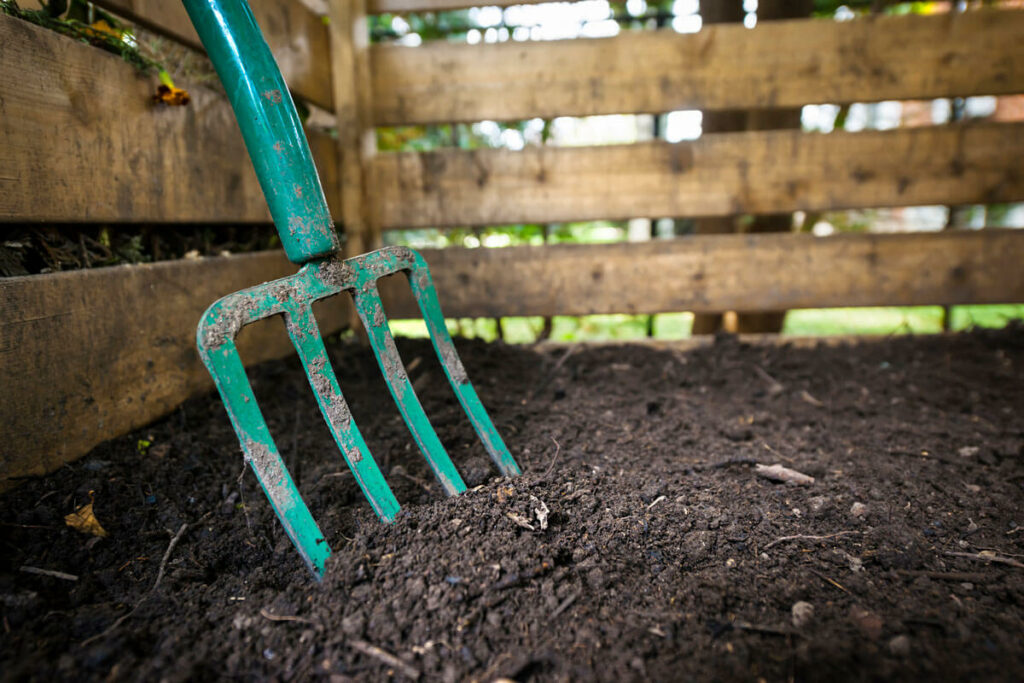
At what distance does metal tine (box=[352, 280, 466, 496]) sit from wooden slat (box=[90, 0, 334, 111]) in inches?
33.3

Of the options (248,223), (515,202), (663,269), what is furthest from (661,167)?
(248,223)

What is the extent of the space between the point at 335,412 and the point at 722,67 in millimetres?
1874

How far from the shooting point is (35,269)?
4.04ft

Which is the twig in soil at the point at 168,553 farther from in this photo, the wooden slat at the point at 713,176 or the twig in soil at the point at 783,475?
the wooden slat at the point at 713,176

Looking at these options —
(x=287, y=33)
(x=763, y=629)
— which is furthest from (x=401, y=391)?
(x=287, y=33)

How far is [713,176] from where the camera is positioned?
2.27 metres

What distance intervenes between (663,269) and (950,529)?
1.31 meters

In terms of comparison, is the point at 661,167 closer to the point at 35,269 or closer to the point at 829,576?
the point at 829,576

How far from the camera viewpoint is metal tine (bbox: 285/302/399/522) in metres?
1.18

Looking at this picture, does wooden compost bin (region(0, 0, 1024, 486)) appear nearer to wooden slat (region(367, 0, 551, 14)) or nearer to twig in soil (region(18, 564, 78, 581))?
wooden slat (region(367, 0, 551, 14))

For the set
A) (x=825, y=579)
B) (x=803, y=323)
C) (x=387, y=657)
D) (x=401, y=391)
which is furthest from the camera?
(x=803, y=323)

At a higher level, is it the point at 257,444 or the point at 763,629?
the point at 257,444

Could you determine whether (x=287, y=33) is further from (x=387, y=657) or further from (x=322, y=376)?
(x=387, y=657)

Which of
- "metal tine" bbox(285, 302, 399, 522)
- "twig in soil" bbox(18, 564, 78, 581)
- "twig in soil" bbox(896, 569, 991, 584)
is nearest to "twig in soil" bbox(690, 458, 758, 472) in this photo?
"twig in soil" bbox(896, 569, 991, 584)
